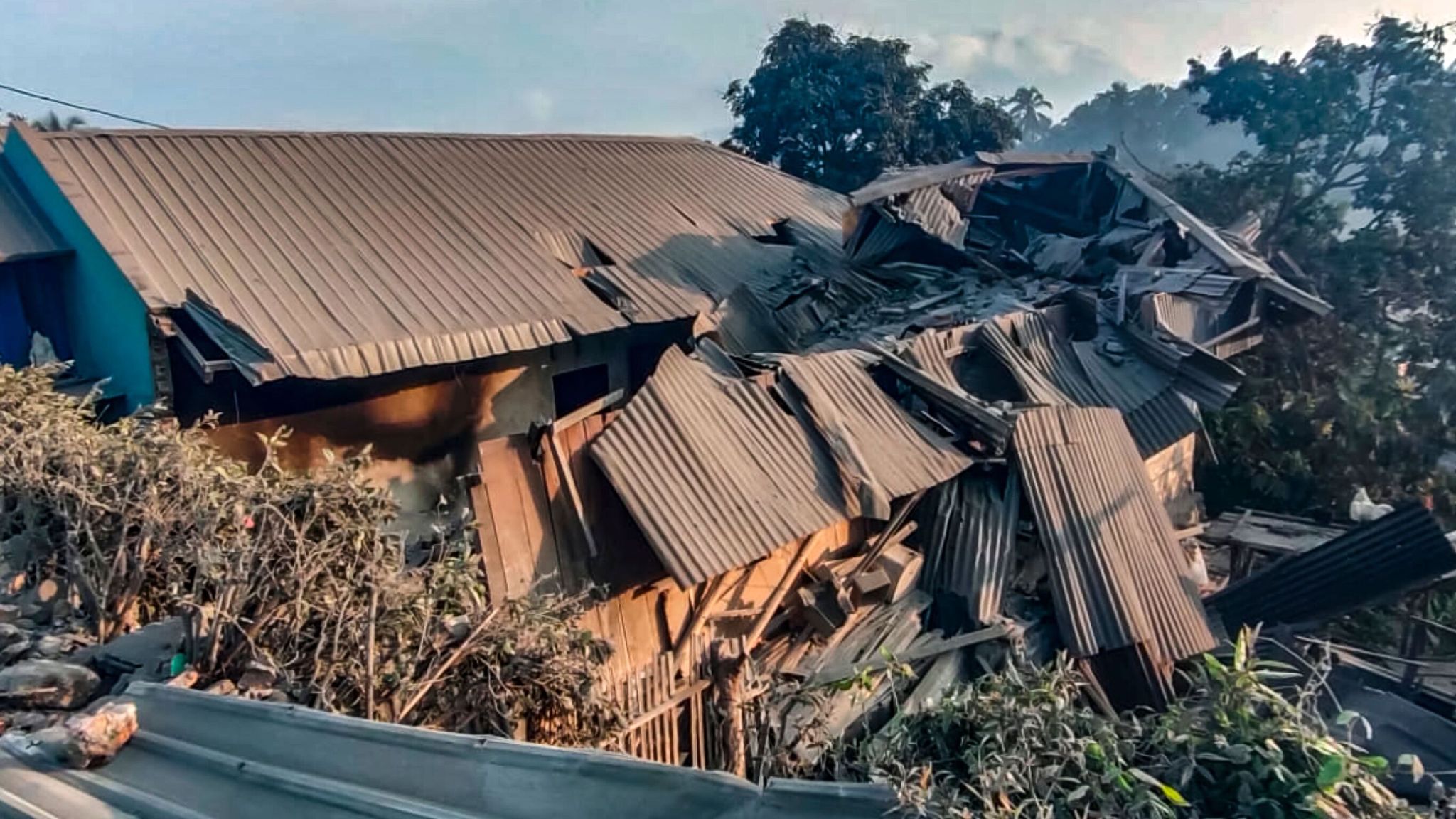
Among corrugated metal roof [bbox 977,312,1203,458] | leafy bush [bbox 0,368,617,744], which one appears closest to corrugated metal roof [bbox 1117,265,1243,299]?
corrugated metal roof [bbox 977,312,1203,458]

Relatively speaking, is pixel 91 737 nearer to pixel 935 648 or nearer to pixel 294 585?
pixel 294 585

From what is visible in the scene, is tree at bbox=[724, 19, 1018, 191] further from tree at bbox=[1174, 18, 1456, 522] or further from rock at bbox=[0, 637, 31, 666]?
rock at bbox=[0, 637, 31, 666]

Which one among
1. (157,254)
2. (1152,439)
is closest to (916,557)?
(1152,439)

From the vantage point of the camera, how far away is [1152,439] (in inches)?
397

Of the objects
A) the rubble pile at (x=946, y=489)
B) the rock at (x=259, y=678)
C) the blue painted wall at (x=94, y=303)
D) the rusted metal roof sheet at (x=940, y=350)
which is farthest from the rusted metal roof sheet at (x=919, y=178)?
the rock at (x=259, y=678)

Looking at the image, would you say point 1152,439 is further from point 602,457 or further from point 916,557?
point 602,457

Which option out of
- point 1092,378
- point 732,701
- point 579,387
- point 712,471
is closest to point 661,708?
point 732,701

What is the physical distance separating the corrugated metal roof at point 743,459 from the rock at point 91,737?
314cm

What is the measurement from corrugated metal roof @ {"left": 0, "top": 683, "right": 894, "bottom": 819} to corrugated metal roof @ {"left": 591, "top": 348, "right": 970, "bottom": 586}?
3051mm

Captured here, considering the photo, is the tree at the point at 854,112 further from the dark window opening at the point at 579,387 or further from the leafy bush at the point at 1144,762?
the leafy bush at the point at 1144,762

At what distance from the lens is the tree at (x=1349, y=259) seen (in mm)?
13180

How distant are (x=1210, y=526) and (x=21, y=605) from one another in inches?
414

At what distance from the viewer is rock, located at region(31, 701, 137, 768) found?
3.04 meters

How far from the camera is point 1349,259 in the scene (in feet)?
48.0
